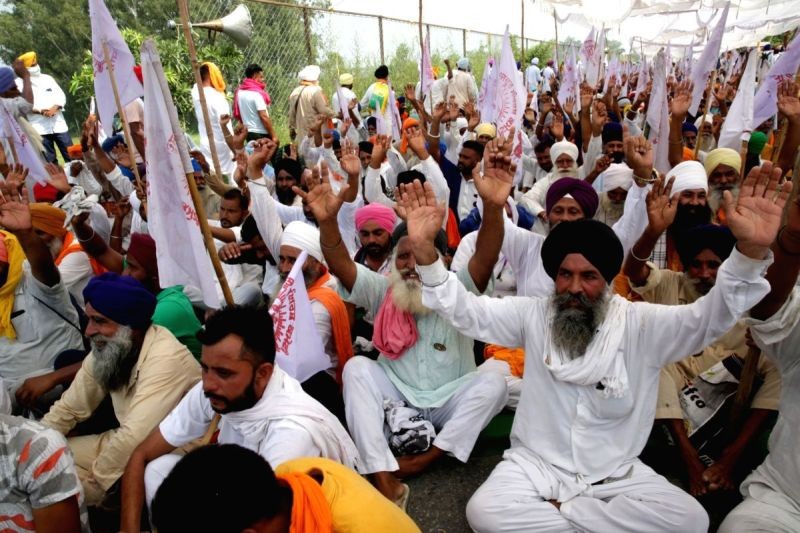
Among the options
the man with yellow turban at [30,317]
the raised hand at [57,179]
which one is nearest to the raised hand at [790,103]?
the man with yellow turban at [30,317]

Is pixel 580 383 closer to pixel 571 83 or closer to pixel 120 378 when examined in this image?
pixel 120 378

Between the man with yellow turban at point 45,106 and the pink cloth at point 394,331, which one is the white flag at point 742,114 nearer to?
the pink cloth at point 394,331

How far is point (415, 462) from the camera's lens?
9.18 ft

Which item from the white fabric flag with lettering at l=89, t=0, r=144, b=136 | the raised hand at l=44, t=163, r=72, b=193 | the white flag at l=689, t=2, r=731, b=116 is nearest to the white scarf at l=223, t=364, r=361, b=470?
the white fabric flag with lettering at l=89, t=0, r=144, b=136

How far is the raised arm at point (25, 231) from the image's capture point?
289cm

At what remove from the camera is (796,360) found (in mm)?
1990

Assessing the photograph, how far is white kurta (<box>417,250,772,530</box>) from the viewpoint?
7.00 ft

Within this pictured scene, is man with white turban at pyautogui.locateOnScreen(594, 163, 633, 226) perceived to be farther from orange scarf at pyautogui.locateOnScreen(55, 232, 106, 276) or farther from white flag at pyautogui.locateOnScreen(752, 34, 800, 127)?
orange scarf at pyautogui.locateOnScreen(55, 232, 106, 276)

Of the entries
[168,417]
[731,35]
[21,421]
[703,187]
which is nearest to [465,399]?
[168,417]

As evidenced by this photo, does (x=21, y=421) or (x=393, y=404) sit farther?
(x=393, y=404)

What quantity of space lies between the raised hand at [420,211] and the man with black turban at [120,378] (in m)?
1.38

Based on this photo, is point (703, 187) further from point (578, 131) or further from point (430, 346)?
point (578, 131)

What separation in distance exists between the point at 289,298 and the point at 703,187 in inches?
112

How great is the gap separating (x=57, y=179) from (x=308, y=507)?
15.0 feet
